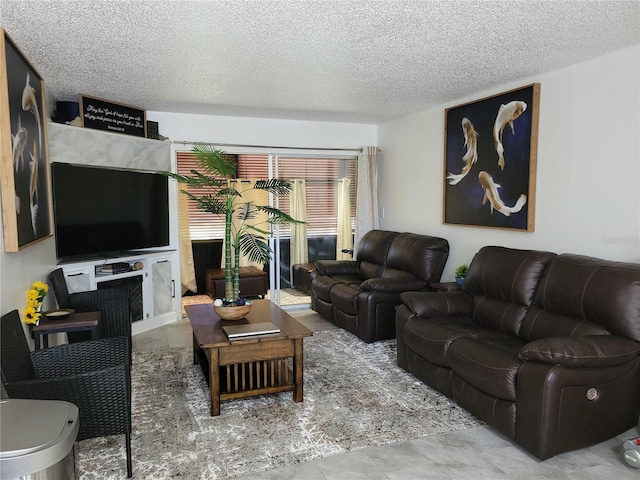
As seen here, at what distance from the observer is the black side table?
9.14 ft

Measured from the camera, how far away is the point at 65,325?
284cm

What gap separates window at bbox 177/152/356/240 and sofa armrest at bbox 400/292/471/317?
2.61 m

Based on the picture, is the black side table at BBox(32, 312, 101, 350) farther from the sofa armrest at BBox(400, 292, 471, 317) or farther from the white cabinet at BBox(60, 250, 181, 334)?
the sofa armrest at BBox(400, 292, 471, 317)

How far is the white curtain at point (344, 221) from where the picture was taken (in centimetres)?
622

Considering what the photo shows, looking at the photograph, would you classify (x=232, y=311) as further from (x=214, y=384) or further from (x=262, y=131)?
(x=262, y=131)

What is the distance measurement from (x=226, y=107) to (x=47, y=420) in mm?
4064

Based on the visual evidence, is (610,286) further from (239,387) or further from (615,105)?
(239,387)

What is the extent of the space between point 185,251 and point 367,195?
8.53 feet

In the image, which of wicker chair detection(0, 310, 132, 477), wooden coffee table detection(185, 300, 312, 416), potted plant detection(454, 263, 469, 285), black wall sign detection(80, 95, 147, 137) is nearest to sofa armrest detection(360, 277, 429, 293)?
potted plant detection(454, 263, 469, 285)

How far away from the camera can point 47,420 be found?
1.53m

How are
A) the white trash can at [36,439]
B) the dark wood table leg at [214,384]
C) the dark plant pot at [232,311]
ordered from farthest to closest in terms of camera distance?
the dark plant pot at [232,311]
the dark wood table leg at [214,384]
the white trash can at [36,439]

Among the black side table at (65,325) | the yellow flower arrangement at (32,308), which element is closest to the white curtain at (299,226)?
the black side table at (65,325)

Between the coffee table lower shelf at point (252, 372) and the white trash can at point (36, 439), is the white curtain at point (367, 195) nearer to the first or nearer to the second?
the coffee table lower shelf at point (252, 372)

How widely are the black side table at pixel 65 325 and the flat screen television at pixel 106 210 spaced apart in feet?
4.46
